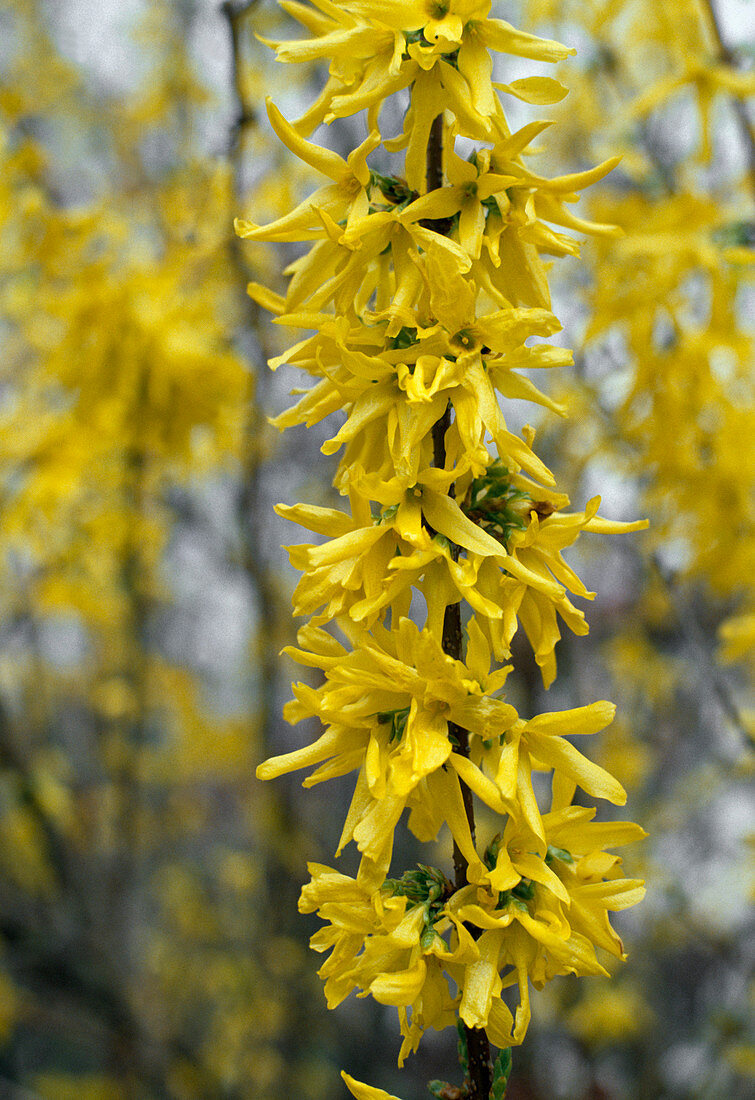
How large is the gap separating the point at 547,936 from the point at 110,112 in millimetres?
5162

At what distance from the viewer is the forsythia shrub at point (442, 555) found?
83 centimetres

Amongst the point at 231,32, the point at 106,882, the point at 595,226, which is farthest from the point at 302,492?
the point at 595,226

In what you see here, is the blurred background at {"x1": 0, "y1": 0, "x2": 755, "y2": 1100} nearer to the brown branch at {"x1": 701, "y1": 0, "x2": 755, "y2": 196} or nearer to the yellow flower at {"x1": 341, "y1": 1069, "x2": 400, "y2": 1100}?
the brown branch at {"x1": 701, "y1": 0, "x2": 755, "y2": 196}

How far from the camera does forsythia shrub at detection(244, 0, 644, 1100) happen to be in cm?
83

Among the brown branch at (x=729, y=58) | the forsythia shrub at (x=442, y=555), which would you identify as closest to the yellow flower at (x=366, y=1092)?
the forsythia shrub at (x=442, y=555)

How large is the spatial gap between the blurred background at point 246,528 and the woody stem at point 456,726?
0.77m

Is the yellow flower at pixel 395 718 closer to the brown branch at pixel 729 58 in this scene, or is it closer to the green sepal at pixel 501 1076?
the green sepal at pixel 501 1076

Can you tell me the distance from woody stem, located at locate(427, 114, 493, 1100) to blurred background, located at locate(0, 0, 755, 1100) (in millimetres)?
772

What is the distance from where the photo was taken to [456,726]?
2.99 feet

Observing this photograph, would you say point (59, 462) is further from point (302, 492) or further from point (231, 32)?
point (302, 492)

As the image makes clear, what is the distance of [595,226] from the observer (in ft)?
3.27

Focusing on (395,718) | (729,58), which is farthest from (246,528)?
(395,718)

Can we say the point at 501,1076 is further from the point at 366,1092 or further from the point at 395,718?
the point at 395,718

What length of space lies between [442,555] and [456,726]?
20 cm
